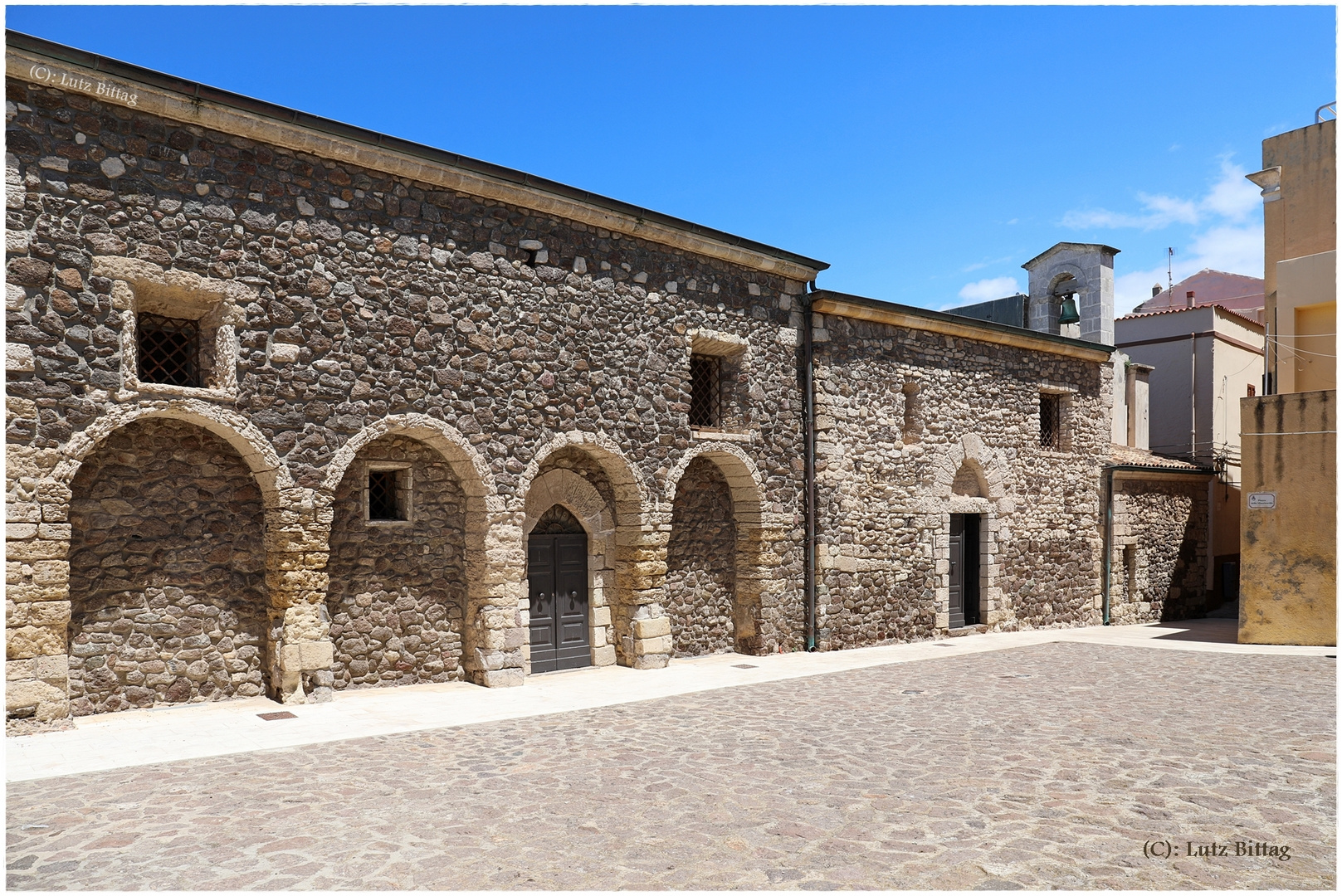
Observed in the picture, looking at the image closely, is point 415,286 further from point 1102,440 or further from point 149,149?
point 1102,440

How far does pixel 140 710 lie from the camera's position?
714cm

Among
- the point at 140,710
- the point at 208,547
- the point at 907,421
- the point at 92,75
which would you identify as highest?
the point at 92,75

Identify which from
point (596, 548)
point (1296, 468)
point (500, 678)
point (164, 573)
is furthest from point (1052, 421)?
point (164, 573)

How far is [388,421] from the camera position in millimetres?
8164

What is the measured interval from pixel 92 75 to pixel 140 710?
4922 millimetres

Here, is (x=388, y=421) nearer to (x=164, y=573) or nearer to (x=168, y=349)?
(x=168, y=349)

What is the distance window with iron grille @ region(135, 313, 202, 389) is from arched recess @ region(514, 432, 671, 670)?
11.5 ft

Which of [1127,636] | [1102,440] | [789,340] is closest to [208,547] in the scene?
[789,340]

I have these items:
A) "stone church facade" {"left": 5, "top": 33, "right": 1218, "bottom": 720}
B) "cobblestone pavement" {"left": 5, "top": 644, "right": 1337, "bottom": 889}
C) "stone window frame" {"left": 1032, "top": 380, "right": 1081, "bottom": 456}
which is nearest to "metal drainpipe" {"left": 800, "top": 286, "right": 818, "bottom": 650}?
"stone church facade" {"left": 5, "top": 33, "right": 1218, "bottom": 720}

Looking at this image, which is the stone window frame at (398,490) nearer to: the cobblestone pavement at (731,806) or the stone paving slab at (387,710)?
the stone paving slab at (387,710)

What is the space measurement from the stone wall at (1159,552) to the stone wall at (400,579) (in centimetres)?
1196

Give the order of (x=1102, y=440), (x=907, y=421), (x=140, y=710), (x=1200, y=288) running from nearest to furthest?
(x=140, y=710), (x=907, y=421), (x=1102, y=440), (x=1200, y=288)

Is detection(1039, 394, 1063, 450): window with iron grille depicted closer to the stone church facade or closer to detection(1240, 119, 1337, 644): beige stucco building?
detection(1240, 119, 1337, 644): beige stucco building

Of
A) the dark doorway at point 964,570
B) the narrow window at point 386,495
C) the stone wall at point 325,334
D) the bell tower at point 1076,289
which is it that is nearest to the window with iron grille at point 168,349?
the stone wall at point 325,334
